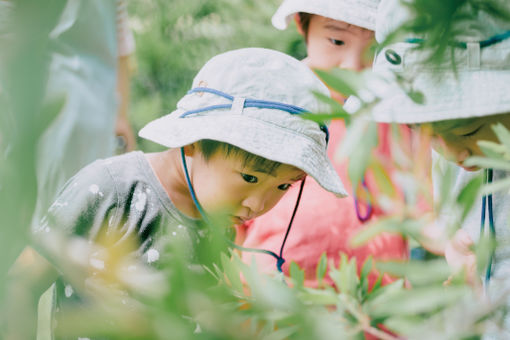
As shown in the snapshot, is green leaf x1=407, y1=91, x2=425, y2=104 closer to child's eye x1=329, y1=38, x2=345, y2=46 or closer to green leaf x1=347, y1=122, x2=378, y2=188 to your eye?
green leaf x1=347, y1=122, x2=378, y2=188

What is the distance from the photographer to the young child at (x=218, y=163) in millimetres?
1144

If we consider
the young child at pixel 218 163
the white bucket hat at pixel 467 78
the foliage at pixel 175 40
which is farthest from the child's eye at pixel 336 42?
the foliage at pixel 175 40

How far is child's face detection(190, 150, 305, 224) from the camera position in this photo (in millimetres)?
1175

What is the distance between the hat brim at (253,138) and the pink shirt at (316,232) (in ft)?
0.82

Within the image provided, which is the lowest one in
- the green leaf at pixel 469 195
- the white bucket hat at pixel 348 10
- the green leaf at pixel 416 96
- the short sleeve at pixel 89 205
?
the short sleeve at pixel 89 205

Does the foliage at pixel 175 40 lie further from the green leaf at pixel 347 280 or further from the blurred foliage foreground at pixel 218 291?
the blurred foliage foreground at pixel 218 291

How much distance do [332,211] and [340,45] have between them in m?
0.48

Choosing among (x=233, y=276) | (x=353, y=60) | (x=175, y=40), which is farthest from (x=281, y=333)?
(x=175, y=40)

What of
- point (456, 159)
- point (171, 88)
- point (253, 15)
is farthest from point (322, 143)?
point (171, 88)

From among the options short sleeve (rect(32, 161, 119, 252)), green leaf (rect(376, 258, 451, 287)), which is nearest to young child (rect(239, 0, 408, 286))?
short sleeve (rect(32, 161, 119, 252))

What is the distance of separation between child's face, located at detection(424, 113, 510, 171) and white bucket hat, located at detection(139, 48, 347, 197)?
270mm

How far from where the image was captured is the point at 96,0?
1906 millimetres

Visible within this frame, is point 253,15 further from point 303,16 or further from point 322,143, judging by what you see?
point 322,143

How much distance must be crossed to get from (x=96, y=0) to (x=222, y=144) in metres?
1.01
